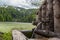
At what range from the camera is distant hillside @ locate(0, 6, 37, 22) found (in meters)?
6.21

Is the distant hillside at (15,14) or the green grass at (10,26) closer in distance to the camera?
the green grass at (10,26)

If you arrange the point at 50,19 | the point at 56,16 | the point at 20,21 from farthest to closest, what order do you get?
the point at 20,21
the point at 50,19
the point at 56,16

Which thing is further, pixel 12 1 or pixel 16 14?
pixel 16 14

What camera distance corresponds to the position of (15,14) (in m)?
6.62

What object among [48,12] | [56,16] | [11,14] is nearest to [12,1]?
[11,14]

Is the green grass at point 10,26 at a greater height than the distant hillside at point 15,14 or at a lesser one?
lesser

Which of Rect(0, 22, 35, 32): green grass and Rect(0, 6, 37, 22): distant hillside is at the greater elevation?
Rect(0, 6, 37, 22): distant hillside

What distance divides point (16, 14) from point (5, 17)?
0.57 metres

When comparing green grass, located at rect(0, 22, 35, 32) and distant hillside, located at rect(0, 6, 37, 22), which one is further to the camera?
distant hillside, located at rect(0, 6, 37, 22)

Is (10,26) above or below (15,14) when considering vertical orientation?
below

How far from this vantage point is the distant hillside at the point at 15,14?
621 cm

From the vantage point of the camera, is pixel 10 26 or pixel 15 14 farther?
pixel 15 14

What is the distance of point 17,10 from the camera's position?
6559 mm

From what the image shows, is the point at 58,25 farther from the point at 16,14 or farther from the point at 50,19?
the point at 16,14
